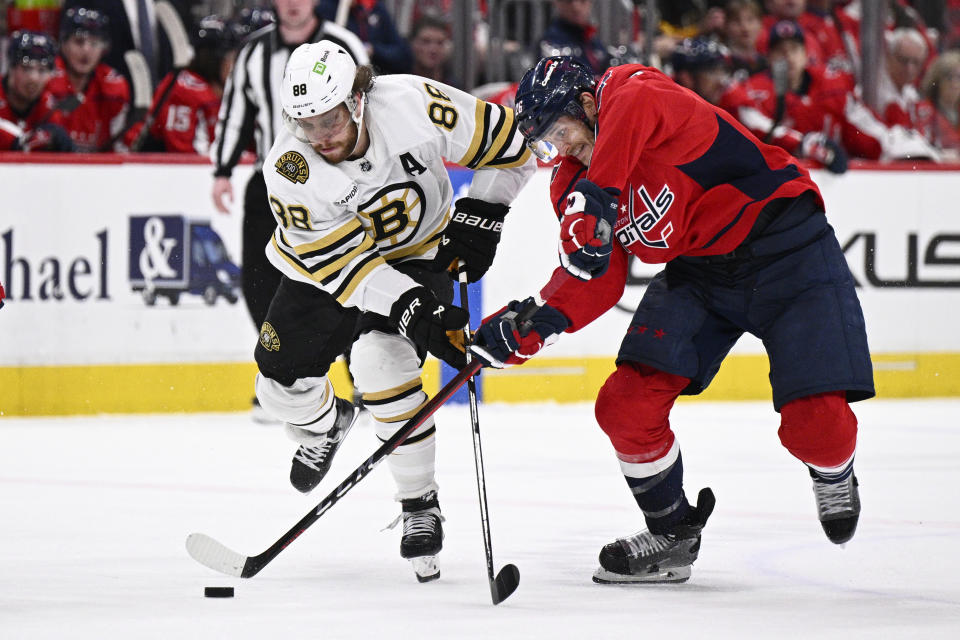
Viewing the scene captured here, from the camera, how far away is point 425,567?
10.2 ft

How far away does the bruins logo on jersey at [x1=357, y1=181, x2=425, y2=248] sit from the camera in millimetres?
3230

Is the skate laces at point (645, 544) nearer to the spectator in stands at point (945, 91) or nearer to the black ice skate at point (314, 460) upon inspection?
the black ice skate at point (314, 460)

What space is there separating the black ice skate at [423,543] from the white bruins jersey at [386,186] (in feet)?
1.52

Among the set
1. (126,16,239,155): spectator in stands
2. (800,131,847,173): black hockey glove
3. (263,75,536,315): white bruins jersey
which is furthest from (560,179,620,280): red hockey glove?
(800,131,847,173): black hockey glove

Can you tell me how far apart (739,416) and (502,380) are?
97cm

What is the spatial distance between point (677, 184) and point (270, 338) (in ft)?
3.61

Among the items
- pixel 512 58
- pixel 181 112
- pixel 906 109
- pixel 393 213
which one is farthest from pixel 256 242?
pixel 906 109

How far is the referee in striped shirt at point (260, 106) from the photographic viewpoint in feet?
18.1

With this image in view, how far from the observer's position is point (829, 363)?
295cm

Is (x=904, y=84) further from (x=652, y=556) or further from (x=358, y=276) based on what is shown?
(x=358, y=276)

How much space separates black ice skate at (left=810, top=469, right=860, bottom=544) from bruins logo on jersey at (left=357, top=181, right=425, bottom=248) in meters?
1.02

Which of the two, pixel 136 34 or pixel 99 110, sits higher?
pixel 136 34

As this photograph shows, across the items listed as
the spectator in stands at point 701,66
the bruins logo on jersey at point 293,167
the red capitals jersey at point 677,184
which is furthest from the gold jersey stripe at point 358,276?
the spectator in stands at point 701,66

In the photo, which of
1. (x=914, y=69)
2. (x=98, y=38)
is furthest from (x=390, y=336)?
(x=914, y=69)
